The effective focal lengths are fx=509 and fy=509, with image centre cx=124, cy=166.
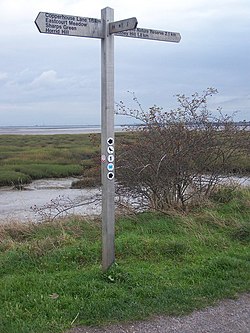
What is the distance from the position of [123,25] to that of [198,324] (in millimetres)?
3094

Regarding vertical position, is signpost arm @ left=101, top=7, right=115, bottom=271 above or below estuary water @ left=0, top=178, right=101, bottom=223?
above

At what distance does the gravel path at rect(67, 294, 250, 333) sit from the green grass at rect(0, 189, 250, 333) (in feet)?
0.41

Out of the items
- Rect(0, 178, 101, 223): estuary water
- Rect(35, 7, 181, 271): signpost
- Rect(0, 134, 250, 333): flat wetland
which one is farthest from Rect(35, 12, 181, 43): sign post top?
Rect(0, 178, 101, 223): estuary water

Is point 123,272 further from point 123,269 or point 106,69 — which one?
point 106,69

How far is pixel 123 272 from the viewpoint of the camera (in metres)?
5.79

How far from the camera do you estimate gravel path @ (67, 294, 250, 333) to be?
4457mm

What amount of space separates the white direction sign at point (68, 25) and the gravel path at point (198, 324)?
294cm

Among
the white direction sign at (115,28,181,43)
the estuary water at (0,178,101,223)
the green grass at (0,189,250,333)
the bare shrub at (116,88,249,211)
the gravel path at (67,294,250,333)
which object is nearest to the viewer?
the gravel path at (67,294,250,333)

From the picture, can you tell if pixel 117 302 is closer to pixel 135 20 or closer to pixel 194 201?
pixel 135 20

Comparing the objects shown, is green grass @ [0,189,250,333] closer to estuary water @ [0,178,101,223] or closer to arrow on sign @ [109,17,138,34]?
arrow on sign @ [109,17,138,34]

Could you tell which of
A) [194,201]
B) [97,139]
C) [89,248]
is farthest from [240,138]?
[89,248]

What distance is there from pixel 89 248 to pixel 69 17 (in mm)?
3055

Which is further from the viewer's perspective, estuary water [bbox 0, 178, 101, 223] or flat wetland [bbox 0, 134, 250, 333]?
estuary water [bbox 0, 178, 101, 223]

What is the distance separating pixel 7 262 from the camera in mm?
6504
